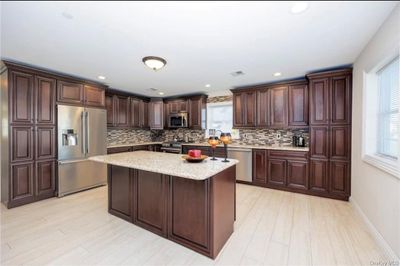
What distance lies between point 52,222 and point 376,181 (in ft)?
14.2

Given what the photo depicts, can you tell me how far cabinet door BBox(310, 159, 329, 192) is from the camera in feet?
11.2

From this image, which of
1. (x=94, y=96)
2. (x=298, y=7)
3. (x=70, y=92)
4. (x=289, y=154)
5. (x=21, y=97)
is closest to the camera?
(x=298, y=7)

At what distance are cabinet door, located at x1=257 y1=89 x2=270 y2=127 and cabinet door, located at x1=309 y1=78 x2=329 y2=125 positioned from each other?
0.92m

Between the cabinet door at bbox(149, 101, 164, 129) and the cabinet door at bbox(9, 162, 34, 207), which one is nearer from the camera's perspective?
the cabinet door at bbox(9, 162, 34, 207)

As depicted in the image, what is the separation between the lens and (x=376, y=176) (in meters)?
2.15

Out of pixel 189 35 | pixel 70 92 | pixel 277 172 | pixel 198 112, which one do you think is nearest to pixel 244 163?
pixel 277 172

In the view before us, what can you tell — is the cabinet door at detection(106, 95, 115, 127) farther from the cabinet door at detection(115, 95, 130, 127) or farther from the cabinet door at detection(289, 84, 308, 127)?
the cabinet door at detection(289, 84, 308, 127)

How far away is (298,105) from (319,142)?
0.90 metres

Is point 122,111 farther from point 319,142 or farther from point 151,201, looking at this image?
point 319,142

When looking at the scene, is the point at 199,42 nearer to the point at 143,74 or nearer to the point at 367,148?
the point at 143,74

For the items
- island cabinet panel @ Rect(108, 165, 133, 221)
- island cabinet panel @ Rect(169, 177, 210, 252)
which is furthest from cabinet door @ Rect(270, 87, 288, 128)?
island cabinet panel @ Rect(108, 165, 133, 221)

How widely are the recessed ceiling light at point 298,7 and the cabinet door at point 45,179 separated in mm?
4446

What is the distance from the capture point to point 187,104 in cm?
546

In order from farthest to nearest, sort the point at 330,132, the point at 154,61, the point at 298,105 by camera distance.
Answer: the point at 298,105 < the point at 330,132 < the point at 154,61
